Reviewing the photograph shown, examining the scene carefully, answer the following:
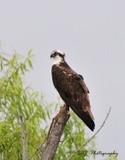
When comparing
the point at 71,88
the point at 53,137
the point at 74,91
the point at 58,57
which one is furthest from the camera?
the point at 58,57

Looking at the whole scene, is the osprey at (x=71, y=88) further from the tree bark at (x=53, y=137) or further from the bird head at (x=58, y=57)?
the tree bark at (x=53, y=137)

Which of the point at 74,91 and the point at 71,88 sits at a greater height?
the point at 71,88

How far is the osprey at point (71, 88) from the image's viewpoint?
9062 millimetres

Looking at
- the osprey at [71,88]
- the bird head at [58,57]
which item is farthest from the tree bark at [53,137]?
the bird head at [58,57]

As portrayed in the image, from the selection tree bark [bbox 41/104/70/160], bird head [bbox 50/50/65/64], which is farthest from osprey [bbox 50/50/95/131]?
tree bark [bbox 41/104/70/160]

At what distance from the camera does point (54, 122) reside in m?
8.09

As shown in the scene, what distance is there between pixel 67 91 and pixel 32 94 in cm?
325

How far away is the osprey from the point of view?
9.06m

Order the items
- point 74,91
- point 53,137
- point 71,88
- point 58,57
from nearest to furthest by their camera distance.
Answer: point 53,137, point 74,91, point 71,88, point 58,57

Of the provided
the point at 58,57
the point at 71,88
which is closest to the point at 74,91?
the point at 71,88

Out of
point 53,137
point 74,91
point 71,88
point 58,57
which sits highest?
point 58,57

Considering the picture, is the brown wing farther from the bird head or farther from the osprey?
the bird head

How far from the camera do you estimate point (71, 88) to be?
9977mm

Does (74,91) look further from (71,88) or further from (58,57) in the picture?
(58,57)
